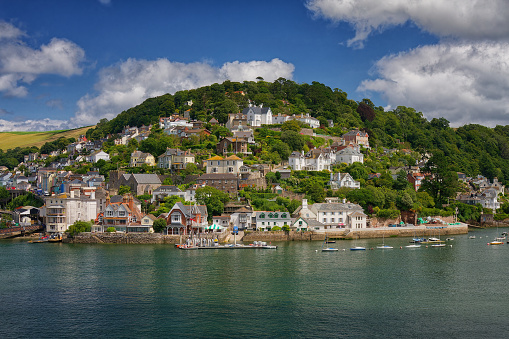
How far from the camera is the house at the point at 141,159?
238ft

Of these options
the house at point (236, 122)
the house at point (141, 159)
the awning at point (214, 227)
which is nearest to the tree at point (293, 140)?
the house at point (236, 122)

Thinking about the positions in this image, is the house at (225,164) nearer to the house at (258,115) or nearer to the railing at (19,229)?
the house at (258,115)

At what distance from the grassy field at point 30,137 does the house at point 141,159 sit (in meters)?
69.4

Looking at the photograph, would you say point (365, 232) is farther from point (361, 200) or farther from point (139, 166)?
point (139, 166)

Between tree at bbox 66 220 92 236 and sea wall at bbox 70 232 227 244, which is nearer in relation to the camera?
sea wall at bbox 70 232 227 244

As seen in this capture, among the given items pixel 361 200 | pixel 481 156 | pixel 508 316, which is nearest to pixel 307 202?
pixel 361 200

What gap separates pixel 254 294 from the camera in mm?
28781

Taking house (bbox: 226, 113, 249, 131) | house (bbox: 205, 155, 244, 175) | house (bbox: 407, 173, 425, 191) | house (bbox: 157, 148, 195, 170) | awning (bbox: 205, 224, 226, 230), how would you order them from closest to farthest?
1. awning (bbox: 205, 224, 226, 230)
2. house (bbox: 205, 155, 244, 175)
3. house (bbox: 157, 148, 195, 170)
4. house (bbox: 407, 173, 425, 191)
5. house (bbox: 226, 113, 249, 131)

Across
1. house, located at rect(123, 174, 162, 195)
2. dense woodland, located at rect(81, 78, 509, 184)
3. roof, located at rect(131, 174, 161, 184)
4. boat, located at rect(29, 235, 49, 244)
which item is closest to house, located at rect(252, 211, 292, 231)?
house, located at rect(123, 174, 162, 195)

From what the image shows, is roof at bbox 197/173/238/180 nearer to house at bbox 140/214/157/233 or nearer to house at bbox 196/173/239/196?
house at bbox 196/173/239/196

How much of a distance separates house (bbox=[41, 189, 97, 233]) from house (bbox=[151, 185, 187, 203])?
7.69 m

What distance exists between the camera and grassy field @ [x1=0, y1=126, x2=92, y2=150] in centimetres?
13519

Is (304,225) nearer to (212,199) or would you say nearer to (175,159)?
(212,199)

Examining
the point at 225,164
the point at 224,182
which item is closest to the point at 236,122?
the point at 225,164
